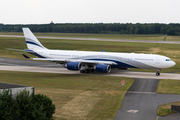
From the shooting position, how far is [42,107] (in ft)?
76.4

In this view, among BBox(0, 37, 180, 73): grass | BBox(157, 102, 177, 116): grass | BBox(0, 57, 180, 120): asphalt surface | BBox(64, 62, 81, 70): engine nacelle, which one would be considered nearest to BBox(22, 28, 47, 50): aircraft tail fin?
BBox(64, 62, 81, 70): engine nacelle

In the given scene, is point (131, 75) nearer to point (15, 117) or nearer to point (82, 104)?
point (82, 104)

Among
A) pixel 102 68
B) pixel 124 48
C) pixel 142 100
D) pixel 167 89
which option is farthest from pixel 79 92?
pixel 124 48

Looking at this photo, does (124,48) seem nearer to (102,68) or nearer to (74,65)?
(102,68)

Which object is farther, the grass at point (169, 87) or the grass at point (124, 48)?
the grass at point (124, 48)

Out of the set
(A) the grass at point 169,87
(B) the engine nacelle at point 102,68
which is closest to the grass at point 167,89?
(A) the grass at point 169,87

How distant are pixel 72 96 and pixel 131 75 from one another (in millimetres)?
20155

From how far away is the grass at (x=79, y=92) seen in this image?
27.3m

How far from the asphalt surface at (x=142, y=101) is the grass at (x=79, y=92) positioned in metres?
0.88

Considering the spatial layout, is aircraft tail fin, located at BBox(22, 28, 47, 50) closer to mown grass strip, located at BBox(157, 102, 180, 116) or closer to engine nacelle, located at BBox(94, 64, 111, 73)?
engine nacelle, located at BBox(94, 64, 111, 73)

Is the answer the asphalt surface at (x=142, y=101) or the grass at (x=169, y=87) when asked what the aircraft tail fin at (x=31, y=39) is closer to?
the asphalt surface at (x=142, y=101)

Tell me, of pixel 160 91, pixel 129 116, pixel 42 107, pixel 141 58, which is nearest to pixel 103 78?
pixel 141 58

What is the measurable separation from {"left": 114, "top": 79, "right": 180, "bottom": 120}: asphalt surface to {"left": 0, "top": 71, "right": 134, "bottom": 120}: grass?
0.88 m

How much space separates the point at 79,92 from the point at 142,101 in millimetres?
8876
